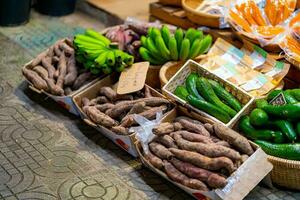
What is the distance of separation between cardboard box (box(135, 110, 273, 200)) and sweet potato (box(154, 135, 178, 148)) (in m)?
0.18

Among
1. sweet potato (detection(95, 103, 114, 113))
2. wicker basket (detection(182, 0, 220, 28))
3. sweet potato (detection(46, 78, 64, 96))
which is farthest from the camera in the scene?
wicker basket (detection(182, 0, 220, 28))

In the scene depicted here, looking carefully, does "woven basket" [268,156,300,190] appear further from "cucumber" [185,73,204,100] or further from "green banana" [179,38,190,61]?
"green banana" [179,38,190,61]

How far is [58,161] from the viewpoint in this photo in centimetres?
358

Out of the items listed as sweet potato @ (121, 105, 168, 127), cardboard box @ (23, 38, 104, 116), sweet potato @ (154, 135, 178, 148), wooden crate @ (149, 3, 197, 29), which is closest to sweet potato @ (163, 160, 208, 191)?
sweet potato @ (154, 135, 178, 148)

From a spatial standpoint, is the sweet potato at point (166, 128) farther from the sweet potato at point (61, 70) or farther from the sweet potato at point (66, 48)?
the sweet potato at point (66, 48)

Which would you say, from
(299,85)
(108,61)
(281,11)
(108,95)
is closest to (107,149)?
(108,95)

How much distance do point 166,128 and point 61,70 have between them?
3.74 feet

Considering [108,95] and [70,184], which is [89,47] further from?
[70,184]

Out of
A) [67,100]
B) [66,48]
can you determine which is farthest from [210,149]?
[66,48]

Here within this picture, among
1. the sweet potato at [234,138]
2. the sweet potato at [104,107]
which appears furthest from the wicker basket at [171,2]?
the sweet potato at [234,138]

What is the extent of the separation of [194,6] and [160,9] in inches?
12.6

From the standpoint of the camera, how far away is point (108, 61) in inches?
157

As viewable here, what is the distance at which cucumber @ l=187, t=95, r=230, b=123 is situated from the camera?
352cm

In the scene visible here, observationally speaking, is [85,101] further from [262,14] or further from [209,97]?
[262,14]
